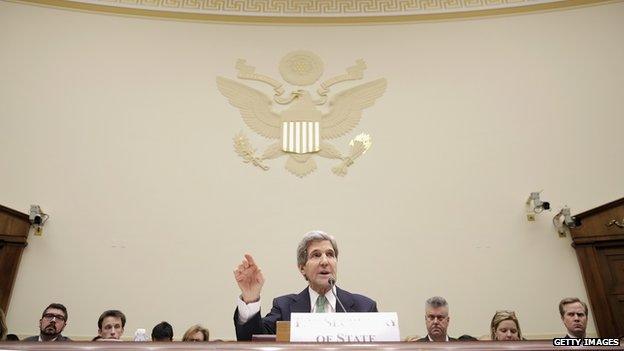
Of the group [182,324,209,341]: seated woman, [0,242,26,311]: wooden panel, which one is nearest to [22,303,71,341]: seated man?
[182,324,209,341]: seated woman

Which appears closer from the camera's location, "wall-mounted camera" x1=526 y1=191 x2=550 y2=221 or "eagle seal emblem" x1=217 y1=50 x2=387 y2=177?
"wall-mounted camera" x1=526 y1=191 x2=550 y2=221

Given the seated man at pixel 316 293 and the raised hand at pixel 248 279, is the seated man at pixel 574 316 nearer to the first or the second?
the seated man at pixel 316 293

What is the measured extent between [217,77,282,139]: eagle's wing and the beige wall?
0.58 ft

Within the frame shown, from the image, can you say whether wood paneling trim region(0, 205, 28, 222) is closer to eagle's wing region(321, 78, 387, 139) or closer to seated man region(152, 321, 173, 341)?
seated man region(152, 321, 173, 341)

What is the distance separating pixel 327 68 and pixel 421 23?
5.12ft

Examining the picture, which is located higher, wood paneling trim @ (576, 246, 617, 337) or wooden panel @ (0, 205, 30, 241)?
wooden panel @ (0, 205, 30, 241)

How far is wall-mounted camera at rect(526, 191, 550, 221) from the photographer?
5786 millimetres

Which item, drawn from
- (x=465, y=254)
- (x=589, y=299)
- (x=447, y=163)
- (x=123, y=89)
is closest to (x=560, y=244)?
(x=589, y=299)

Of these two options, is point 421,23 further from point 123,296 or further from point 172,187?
point 123,296

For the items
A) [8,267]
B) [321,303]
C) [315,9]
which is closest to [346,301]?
[321,303]

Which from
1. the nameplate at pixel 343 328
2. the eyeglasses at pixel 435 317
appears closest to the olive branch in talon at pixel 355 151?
the eyeglasses at pixel 435 317

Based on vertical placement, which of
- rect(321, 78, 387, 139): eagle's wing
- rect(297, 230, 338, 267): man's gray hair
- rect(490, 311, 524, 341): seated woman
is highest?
rect(321, 78, 387, 139): eagle's wing

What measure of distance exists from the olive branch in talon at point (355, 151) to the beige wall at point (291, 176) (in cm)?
11

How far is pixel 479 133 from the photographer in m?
6.42
